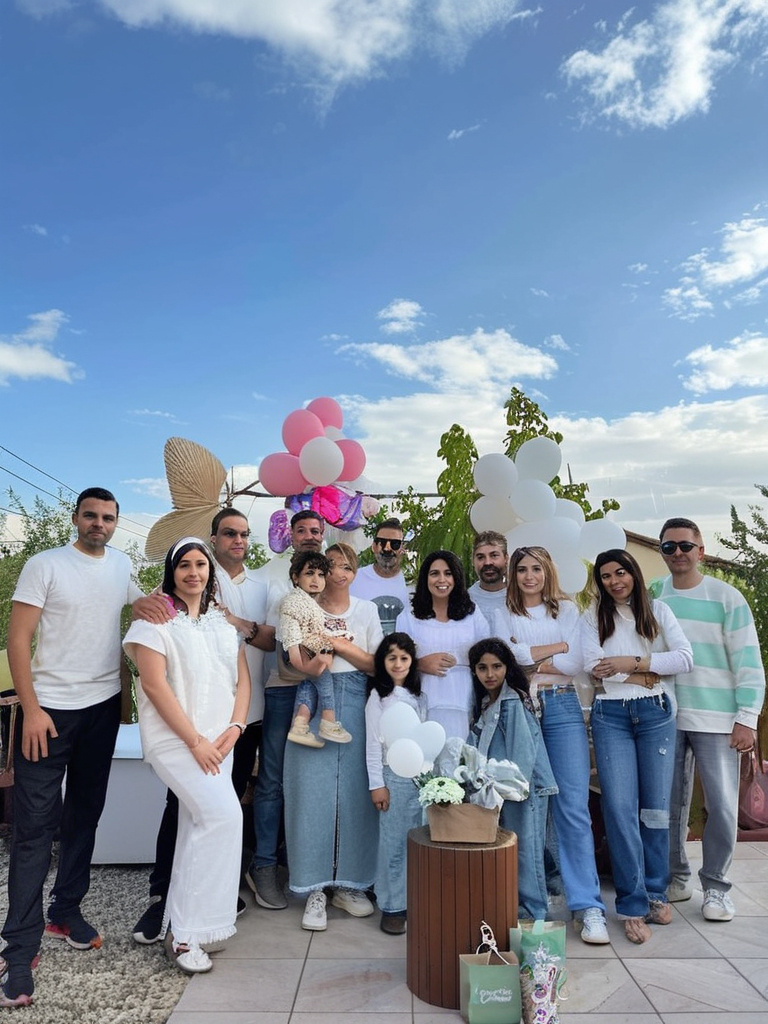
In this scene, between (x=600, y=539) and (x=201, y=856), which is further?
(x=600, y=539)

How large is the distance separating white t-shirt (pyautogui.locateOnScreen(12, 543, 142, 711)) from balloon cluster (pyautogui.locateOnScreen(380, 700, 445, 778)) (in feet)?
→ 3.88

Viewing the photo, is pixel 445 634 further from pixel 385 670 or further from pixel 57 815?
pixel 57 815

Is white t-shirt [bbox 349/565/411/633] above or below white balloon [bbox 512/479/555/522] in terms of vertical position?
below

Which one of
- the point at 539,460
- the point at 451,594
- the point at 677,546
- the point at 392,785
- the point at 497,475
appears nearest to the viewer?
the point at 392,785

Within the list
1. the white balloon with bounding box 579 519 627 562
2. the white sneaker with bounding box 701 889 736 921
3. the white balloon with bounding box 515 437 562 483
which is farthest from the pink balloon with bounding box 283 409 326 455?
the white sneaker with bounding box 701 889 736 921

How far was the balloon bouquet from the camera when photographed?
476 centimetres

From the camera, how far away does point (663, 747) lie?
3693 mm

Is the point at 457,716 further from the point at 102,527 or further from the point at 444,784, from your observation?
the point at 102,527

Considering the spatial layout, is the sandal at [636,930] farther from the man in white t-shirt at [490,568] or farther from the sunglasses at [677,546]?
the sunglasses at [677,546]

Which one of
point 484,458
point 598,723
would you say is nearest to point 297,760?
point 598,723

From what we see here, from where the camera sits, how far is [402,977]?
3.26 m

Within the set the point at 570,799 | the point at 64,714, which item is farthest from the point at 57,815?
the point at 570,799

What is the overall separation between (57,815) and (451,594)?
186 centimetres

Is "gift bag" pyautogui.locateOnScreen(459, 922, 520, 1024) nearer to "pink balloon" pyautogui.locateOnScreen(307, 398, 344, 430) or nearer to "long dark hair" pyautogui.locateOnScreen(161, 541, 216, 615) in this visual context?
"long dark hair" pyautogui.locateOnScreen(161, 541, 216, 615)
